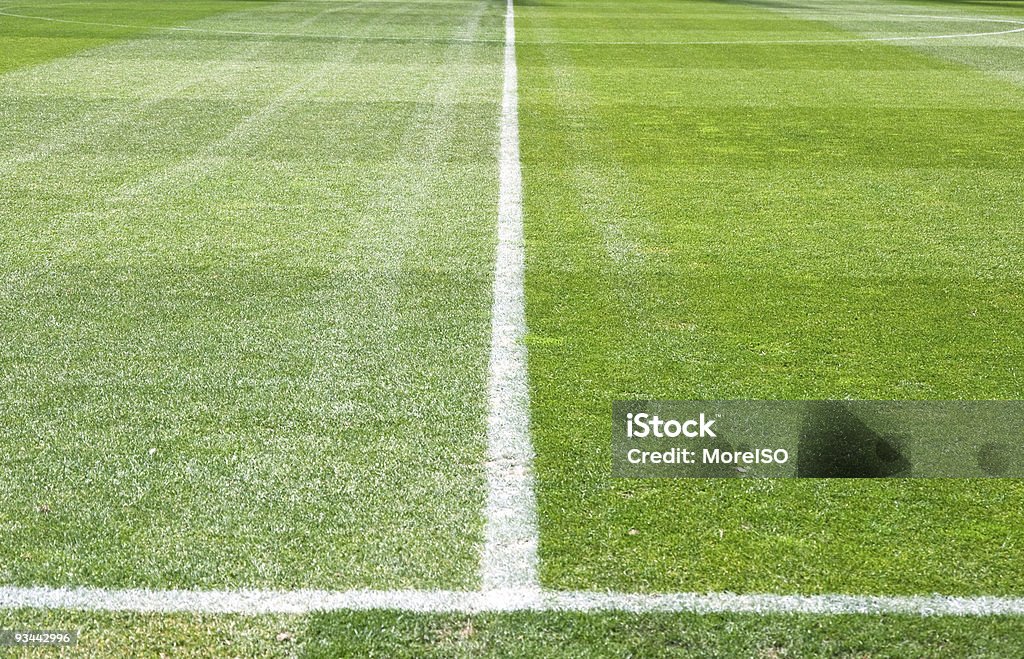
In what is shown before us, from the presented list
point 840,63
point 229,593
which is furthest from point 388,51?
point 229,593

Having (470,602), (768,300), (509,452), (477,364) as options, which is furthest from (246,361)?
(768,300)

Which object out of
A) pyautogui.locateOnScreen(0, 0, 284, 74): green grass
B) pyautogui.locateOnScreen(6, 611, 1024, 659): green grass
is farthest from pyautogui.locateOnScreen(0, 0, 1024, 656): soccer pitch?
pyautogui.locateOnScreen(0, 0, 284, 74): green grass

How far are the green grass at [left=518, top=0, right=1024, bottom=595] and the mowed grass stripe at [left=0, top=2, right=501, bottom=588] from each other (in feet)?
1.18

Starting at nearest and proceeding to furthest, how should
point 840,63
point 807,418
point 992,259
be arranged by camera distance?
1. point 807,418
2. point 992,259
3. point 840,63

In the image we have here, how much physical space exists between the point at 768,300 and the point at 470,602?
2708mm

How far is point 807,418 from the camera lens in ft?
12.3

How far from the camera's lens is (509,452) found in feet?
11.5

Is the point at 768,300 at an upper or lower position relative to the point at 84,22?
lower

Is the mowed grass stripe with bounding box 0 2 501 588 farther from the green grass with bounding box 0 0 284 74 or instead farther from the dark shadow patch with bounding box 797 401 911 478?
the green grass with bounding box 0 0 284 74

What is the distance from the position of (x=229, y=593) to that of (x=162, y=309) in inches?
89.6

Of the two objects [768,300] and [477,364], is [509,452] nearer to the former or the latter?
[477,364]

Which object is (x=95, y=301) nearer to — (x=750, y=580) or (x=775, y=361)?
(x=775, y=361)

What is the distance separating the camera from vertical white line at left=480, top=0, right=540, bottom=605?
2.89m

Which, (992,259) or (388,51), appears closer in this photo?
(992,259)
